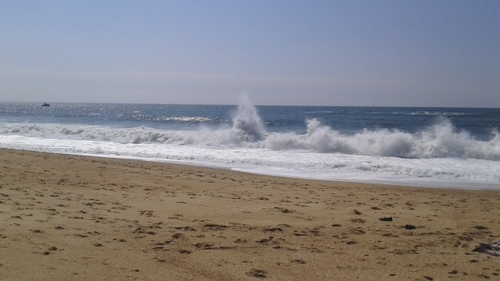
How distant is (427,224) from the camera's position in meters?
6.61

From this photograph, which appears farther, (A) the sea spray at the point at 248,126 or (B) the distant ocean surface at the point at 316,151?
(A) the sea spray at the point at 248,126

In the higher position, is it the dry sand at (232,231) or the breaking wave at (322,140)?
the breaking wave at (322,140)

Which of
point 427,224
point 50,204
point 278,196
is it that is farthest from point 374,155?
point 50,204

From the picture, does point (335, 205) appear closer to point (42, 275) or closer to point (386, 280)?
point (386, 280)

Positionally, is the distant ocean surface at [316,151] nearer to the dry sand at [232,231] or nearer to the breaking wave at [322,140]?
the breaking wave at [322,140]

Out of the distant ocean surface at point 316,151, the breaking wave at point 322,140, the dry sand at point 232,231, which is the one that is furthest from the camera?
the breaking wave at point 322,140

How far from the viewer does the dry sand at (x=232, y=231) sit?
432 centimetres

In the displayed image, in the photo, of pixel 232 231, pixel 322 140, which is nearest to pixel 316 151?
pixel 322 140

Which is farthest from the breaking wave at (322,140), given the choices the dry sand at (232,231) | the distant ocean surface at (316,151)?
the dry sand at (232,231)

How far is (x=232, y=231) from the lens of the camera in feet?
19.0

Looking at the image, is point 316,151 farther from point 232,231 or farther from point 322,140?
point 232,231

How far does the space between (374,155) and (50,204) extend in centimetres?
1522

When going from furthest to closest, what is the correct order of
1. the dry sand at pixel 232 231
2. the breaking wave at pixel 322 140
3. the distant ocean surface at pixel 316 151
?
the breaking wave at pixel 322 140, the distant ocean surface at pixel 316 151, the dry sand at pixel 232 231

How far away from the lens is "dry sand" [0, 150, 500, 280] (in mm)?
4320
